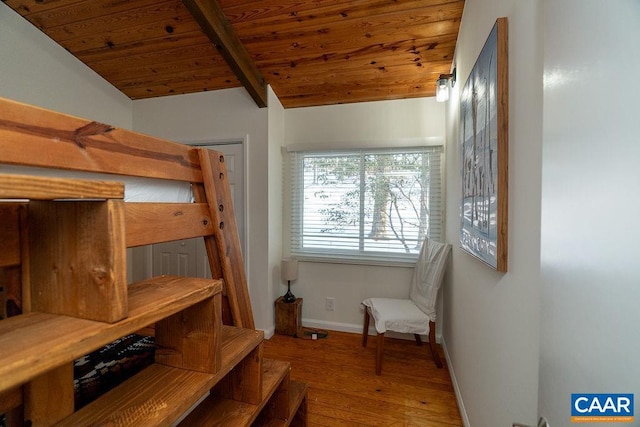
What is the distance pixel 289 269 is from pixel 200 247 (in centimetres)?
99

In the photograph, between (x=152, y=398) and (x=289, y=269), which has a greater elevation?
(x=152, y=398)

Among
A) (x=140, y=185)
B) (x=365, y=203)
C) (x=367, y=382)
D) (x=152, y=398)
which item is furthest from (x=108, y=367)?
(x=365, y=203)

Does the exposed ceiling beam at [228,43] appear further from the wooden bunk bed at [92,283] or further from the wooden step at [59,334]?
the wooden step at [59,334]

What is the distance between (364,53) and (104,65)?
2.47 m

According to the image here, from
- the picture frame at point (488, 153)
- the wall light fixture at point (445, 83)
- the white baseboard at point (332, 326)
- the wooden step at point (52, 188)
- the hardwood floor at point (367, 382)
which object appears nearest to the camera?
the wooden step at point (52, 188)

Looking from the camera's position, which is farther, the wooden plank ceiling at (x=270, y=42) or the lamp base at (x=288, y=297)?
the lamp base at (x=288, y=297)

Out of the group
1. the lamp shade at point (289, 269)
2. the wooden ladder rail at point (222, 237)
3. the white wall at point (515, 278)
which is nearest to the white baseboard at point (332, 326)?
the lamp shade at point (289, 269)

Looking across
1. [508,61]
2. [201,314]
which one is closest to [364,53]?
[508,61]

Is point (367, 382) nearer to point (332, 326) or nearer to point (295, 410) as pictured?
point (332, 326)

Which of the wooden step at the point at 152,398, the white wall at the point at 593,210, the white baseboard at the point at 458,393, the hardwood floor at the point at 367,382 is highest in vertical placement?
the white wall at the point at 593,210

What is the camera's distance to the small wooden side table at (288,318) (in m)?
2.64

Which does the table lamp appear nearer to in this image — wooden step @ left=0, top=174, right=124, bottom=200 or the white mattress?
the white mattress

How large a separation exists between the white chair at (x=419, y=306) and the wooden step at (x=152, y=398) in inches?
63.8

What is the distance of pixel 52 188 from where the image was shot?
1.18 feet
